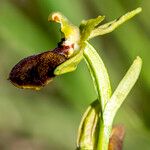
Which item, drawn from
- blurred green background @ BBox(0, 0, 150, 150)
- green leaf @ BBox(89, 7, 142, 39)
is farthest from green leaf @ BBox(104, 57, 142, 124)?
blurred green background @ BBox(0, 0, 150, 150)

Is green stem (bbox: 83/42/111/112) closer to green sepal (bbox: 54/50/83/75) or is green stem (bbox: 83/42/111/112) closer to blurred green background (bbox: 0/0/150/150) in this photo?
green sepal (bbox: 54/50/83/75)

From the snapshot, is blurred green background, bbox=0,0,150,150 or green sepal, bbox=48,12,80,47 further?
blurred green background, bbox=0,0,150,150

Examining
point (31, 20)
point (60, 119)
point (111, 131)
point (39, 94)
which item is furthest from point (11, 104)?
point (111, 131)

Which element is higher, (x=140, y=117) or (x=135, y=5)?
(x=135, y=5)

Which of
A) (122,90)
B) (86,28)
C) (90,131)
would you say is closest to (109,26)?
(86,28)

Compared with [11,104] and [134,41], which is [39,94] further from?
[134,41]

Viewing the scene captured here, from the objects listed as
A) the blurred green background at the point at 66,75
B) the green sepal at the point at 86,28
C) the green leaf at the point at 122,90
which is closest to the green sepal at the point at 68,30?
the green sepal at the point at 86,28

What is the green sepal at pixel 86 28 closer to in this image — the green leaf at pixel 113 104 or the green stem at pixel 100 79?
the green stem at pixel 100 79
